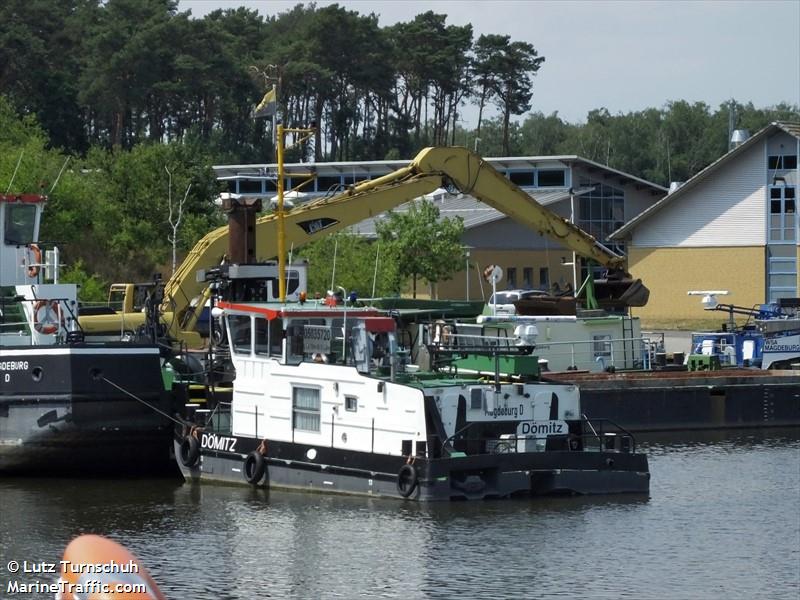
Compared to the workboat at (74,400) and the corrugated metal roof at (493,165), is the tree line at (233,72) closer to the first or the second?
the corrugated metal roof at (493,165)

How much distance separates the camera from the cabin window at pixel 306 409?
2694cm

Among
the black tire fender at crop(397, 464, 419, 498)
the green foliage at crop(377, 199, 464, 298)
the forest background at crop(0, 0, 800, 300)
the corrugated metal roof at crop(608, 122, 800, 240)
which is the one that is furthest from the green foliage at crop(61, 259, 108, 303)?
the corrugated metal roof at crop(608, 122, 800, 240)

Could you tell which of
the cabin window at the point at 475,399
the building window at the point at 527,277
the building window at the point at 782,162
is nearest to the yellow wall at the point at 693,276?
the building window at the point at 782,162

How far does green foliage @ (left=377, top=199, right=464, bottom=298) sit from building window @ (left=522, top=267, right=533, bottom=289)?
1165cm

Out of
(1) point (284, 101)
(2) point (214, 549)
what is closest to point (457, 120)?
(1) point (284, 101)

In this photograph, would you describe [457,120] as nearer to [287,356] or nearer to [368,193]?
[368,193]

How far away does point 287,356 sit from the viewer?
27406 millimetres

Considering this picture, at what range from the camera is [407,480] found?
25.4 metres

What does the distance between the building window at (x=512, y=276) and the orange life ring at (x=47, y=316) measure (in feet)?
144

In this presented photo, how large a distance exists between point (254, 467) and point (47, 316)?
5851 mm

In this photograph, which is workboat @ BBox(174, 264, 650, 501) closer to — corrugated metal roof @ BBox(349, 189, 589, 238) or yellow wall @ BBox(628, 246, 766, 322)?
yellow wall @ BBox(628, 246, 766, 322)

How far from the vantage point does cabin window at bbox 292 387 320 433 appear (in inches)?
1061

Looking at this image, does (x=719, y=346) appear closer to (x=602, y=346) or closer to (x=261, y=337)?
(x=602, y=346)

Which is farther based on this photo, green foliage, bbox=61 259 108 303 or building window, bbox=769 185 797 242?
building window, bbox=769 185 797 242
